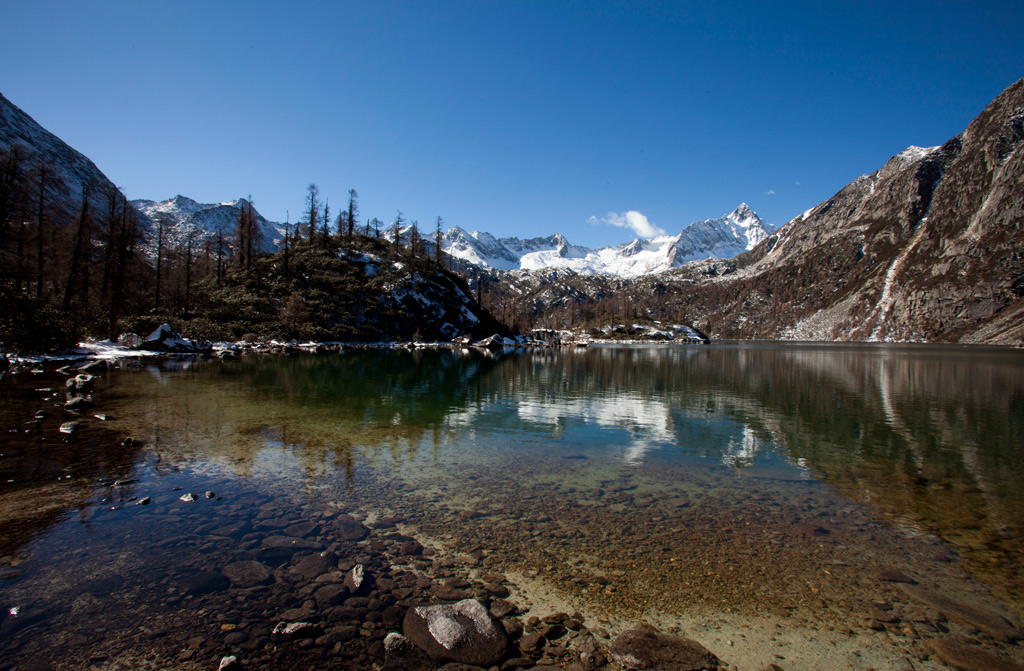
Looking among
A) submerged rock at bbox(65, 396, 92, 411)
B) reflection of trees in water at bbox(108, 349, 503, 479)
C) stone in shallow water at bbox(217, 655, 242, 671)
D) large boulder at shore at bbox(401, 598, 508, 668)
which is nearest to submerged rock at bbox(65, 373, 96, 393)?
reflection of trees in water at bbox(108, 349, 503, 479)

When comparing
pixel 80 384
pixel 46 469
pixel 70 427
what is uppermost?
pixel 80 384

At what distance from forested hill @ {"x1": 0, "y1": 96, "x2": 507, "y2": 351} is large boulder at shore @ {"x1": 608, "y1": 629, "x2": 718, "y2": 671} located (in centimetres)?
5892

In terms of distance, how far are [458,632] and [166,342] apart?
74.0 m

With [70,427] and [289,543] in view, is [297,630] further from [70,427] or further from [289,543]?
[70,427]

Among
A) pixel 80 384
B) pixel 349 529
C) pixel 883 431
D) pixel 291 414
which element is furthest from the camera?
pixel 80 384

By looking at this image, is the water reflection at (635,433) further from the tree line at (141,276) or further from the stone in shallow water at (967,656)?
the tree line at (141,276)

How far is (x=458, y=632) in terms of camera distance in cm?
700

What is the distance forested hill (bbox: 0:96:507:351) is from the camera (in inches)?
1882

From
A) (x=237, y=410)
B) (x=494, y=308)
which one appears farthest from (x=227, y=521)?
(x=494, y=308)

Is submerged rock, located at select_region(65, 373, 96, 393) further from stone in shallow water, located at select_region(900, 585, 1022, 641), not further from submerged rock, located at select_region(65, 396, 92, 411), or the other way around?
stone in shallow water, located at select_region(900, 585, 1022, 641)

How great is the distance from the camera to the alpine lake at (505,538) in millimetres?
7113

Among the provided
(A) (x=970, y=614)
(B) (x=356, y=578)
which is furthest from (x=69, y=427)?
(A) (x=970, y=614)

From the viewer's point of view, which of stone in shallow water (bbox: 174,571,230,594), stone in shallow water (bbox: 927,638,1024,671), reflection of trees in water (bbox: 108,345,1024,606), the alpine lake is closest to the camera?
stone in shallow water (bbox: 927,638,1024,671)

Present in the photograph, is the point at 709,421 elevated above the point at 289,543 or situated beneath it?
elevated above
